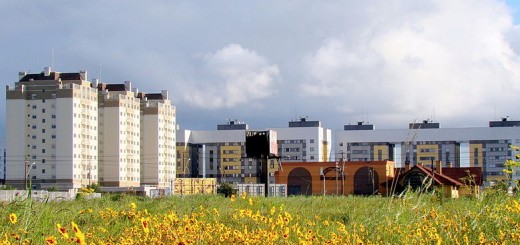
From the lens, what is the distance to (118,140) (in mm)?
116938

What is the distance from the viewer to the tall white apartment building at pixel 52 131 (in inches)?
4313

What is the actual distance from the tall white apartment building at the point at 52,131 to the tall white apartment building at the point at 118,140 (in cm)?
220

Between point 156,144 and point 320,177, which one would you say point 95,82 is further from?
point 320,177

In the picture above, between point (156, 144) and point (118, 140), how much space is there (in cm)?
1106

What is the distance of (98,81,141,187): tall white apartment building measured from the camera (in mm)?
116438

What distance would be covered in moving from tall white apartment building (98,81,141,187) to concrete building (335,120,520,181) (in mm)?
33298

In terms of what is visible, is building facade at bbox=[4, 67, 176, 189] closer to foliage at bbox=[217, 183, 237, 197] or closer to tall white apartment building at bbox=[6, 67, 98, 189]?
tall white apartment building at bbox=[6, 67, 98, 189]

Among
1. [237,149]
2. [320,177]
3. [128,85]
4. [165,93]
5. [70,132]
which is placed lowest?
[320,177]

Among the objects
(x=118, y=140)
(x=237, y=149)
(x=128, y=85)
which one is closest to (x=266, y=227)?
(x=118, y=140)

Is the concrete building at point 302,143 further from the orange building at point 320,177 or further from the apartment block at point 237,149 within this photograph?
the orange building at point 320,177

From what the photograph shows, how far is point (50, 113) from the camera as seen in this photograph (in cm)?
11194

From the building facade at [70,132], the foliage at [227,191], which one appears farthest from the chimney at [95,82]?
the foliage at [227,191]

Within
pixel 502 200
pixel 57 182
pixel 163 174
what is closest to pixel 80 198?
pixel 502 200

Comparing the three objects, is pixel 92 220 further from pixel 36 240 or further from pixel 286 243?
pixel 286 243
